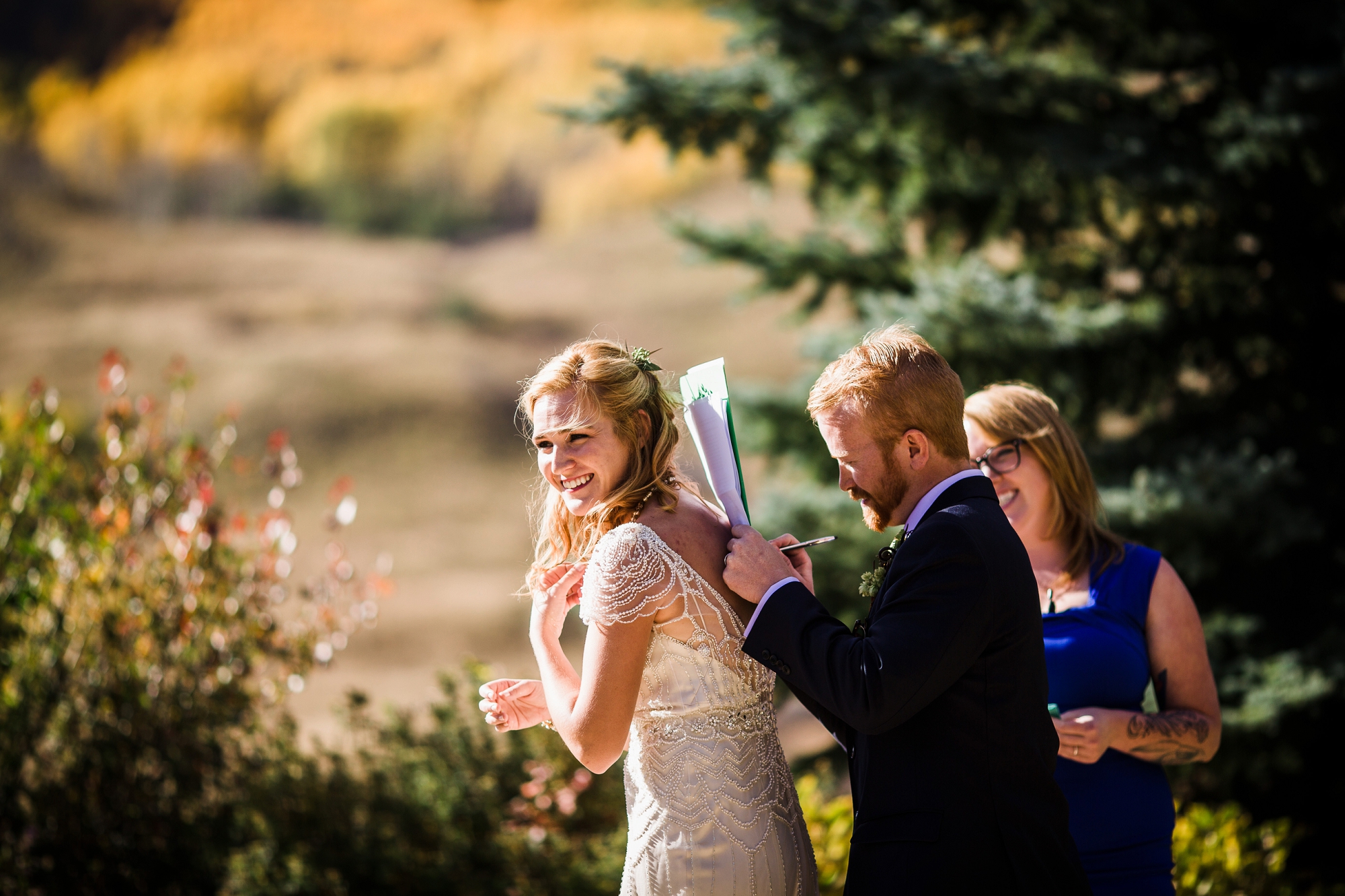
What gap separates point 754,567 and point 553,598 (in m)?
0.43

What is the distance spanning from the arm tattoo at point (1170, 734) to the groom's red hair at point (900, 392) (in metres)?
0.93

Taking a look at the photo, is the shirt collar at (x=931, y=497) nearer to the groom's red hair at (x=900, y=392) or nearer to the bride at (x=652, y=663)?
the groom's red hair at (x=900, y=392)

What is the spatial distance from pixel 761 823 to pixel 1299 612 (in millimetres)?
3990

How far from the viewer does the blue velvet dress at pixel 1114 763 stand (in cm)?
221

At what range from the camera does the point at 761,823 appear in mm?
1897

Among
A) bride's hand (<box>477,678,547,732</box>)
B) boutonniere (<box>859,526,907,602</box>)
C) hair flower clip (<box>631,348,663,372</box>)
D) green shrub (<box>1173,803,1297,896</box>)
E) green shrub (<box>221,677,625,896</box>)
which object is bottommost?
green shrub (<box>1173,803,1297,896</box>)

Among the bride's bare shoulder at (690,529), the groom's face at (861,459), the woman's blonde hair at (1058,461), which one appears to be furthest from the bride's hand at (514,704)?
the woman's blonde hair at (1058,461)

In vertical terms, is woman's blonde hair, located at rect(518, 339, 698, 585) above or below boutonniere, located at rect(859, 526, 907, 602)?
above

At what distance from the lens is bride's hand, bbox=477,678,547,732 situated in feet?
6.75

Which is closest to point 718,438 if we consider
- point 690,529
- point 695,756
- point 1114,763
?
point 690,529

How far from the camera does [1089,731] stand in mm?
2150

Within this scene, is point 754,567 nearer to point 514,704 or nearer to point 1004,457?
point 514,704

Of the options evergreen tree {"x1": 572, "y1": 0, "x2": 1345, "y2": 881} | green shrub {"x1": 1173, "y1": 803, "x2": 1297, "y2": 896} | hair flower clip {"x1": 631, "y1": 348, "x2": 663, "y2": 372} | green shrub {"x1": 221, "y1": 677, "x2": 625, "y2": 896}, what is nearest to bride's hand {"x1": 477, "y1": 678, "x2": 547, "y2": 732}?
hair flower clip {"x1": 631, "y1": 348, "x2": 663, "y2": 372}

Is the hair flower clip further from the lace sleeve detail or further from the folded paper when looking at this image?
the lace sleeve detail
